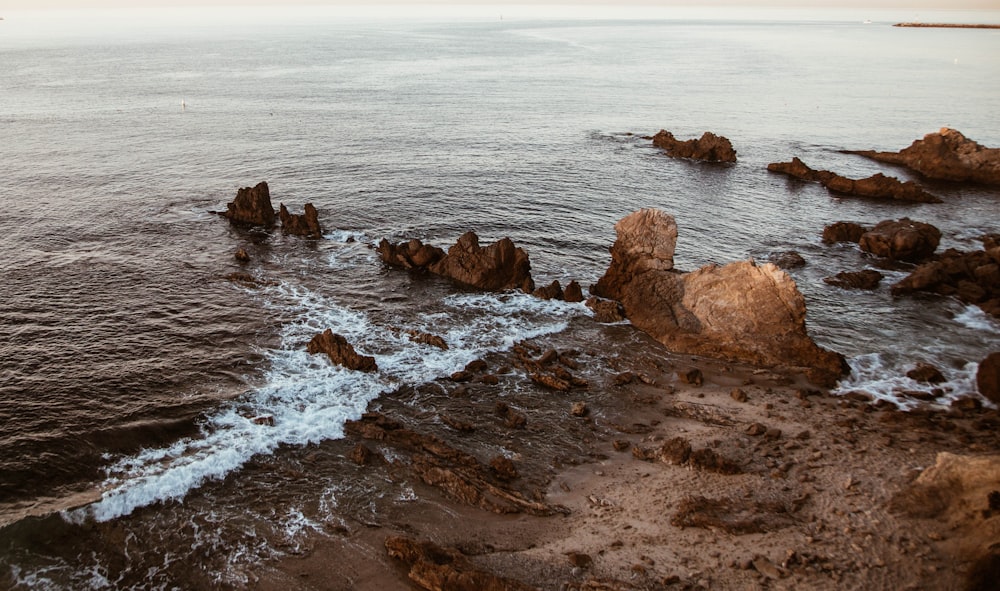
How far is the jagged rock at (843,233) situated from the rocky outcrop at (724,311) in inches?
836

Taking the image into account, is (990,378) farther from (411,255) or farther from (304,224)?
(304,224)

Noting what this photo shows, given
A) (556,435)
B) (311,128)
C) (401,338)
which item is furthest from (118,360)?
(311,128)

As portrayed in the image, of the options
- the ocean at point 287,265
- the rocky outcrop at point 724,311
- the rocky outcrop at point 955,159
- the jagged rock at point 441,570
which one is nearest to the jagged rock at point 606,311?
the rocky outcrop at point 724,311

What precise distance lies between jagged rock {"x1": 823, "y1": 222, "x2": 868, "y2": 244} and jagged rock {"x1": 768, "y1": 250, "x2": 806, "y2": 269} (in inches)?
222

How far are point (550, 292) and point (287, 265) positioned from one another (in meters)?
19.9

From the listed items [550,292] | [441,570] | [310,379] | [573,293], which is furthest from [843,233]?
[441,570]

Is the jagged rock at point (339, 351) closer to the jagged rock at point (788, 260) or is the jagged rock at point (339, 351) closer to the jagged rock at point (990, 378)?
the jagged rock at point (990, 378)

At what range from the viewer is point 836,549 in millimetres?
21844

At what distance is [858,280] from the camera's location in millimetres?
46625

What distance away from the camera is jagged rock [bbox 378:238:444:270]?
1875 inches

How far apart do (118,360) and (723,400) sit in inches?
1267

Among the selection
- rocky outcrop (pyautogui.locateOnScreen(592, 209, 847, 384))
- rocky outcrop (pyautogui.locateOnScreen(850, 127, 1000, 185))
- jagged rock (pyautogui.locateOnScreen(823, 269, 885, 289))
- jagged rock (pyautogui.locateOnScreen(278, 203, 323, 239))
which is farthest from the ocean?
rocky outcrop (pyautogui.locateOnScreen(592, 209, 847, 384))

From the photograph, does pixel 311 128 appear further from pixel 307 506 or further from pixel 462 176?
pixel 307 506

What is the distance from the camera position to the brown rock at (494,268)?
45.1 m
